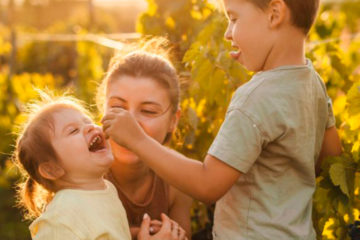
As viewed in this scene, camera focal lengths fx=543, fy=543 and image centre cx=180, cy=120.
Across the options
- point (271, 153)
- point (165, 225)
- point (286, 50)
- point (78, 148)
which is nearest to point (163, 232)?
point (165, 225)

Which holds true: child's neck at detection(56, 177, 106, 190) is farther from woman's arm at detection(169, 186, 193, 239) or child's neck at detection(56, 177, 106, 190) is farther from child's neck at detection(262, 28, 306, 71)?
child's neck at detection(262, 28, 306, 71)

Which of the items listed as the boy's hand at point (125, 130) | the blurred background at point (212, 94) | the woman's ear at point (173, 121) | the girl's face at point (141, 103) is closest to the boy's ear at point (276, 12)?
the blurred background at point (212, 94)

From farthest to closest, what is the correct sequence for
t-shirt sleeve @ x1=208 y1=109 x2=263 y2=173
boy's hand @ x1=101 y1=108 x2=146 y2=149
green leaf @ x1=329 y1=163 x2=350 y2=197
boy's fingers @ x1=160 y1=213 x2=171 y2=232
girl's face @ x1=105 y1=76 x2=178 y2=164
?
girl's face @ x1=105 y1=76 x2=178 y2=164, boy's fingers @ x1=160 y1=213 x2=171 y2=232, green leaf @ x1=329 y1=163 x2=350 y2=197, boy's hand @ x1=101 y1=108 x2=146 y2=149, t-shirt sleeve @ x1=208 y1=109 x2=263 y2=173

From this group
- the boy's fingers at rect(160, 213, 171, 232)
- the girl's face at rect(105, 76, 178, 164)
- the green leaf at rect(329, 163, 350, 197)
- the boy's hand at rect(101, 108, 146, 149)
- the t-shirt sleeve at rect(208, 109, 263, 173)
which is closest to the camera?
the t-shirt sleeve at rect(208, 109, 263, 173)

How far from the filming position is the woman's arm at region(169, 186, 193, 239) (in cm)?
267

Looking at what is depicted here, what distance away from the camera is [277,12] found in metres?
1.92

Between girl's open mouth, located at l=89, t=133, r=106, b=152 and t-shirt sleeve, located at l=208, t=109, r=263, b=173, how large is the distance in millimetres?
Result: 588

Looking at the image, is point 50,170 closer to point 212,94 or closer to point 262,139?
point 262,139

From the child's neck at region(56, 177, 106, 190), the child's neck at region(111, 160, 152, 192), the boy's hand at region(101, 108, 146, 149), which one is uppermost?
the boy's hand at region(101, 108, 146, 149)

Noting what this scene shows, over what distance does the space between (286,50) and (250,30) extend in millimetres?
169

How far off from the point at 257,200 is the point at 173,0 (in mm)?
1850

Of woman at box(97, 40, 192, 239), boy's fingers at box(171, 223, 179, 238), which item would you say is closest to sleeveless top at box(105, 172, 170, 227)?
woman at box(97, 40, 192, 239)

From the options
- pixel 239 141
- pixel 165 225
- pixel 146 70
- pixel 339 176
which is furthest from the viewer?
pixel 146 70

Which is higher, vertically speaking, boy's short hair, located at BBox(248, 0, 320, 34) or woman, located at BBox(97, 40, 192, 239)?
boy's short hair, located at BBox(248, 0, 320, 34)
